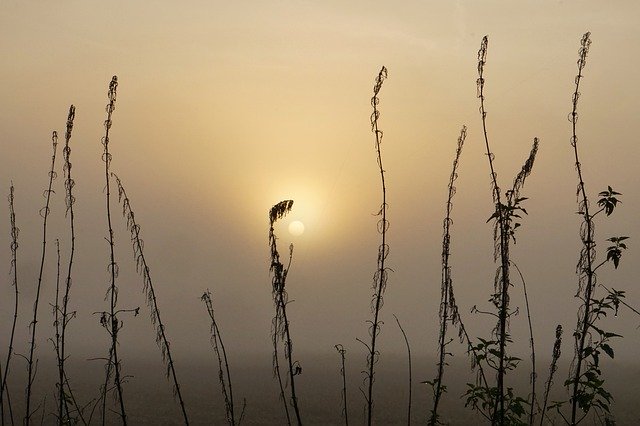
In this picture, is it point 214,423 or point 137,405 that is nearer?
point 214,423

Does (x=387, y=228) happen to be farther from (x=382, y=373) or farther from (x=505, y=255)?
(x=382, y=373)

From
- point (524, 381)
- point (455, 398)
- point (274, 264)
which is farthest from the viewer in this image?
point (524, 381)

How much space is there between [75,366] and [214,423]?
138 ft

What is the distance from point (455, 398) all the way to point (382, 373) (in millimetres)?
22563

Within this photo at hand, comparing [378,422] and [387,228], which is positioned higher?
[387,228]

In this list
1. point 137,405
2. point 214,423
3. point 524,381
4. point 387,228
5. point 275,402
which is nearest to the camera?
point 387,228

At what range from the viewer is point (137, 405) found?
38.6m

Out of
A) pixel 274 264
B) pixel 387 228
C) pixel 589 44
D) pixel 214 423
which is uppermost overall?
pixel 589 44

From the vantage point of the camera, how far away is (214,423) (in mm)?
32312

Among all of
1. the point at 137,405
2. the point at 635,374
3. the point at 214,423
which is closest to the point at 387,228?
the point at 214,423

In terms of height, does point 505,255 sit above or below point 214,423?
above

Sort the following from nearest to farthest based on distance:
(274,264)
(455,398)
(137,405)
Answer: (274,264) < (137,405) < (455,398)

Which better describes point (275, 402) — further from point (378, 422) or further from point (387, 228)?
point (387, 228)

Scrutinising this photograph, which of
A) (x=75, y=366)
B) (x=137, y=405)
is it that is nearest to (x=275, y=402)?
(x=137, y=405)
